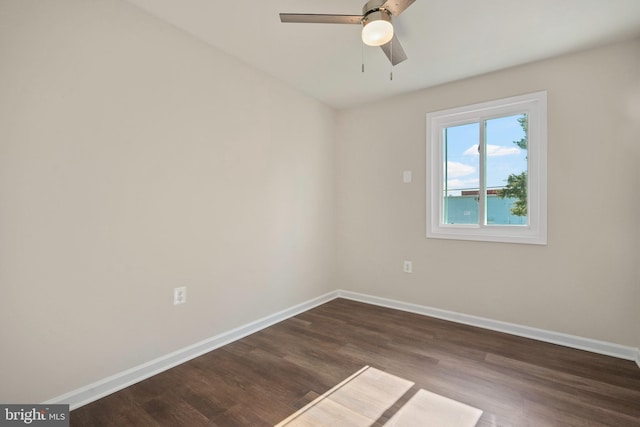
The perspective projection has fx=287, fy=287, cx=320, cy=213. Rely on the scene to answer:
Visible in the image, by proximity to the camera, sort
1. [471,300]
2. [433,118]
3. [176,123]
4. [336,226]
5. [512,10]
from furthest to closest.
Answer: [336,226] → [433,118] → [471,300] → [176,123] → [512,10]

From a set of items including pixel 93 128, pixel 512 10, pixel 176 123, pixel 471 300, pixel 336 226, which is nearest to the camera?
pixel 93 128

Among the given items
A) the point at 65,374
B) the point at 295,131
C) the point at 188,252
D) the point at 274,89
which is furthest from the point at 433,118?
the point at 65,374

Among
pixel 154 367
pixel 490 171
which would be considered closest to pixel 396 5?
pixel 490 171

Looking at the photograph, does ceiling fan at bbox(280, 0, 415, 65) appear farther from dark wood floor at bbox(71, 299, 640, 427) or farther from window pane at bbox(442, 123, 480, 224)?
dark wood floor at bbox(71, 299, 640, 427)

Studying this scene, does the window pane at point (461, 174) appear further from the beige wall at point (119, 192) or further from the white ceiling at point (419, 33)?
the beige wall at point (119, 192)

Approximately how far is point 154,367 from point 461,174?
310 centimetres

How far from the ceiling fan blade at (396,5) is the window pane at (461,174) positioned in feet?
5.72

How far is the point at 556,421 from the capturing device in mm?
1495

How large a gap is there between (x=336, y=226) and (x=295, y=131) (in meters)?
1.31

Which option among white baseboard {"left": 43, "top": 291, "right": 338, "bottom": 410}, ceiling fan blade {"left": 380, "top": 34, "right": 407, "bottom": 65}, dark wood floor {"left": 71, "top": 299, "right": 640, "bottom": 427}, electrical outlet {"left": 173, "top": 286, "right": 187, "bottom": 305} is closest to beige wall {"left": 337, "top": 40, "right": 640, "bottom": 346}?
dark wood floor {"left": 71, "top": 299, "right": 640, "bottom": 427}

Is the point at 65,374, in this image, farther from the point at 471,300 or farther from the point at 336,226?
the point at 471,300

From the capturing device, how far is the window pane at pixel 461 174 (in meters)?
2.85

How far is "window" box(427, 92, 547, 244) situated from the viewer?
2.48 meters

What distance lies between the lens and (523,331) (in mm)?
2504
